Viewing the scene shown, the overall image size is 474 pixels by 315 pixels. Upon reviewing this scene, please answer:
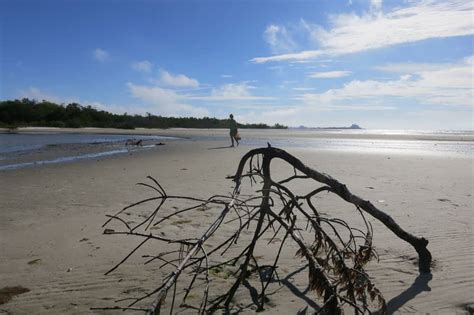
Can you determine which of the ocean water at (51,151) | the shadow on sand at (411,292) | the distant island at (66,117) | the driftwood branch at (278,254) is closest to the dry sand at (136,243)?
the shadow on sand at (411,292)

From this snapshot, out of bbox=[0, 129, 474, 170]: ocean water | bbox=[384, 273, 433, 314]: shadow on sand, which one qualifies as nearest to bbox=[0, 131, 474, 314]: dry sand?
bbox=[384, 273, 433, 314]: shadow on sand

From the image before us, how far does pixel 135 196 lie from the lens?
654 cm

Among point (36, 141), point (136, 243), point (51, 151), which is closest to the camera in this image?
point (136, 243)

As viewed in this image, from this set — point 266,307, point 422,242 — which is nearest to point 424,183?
point 422,242

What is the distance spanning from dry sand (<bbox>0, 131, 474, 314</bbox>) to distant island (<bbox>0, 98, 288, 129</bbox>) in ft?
160

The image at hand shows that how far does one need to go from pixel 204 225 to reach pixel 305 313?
2289mm

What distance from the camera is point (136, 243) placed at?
4176 mm

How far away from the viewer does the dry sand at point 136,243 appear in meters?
2.96

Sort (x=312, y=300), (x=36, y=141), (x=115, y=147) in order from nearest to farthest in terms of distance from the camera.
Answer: (x=312, y=300)
(x=115, y=147)
(x=36, y=141)

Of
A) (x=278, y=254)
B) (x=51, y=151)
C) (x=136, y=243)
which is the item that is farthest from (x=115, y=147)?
(x=278, y=254)

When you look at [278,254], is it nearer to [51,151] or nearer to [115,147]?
[51,151]

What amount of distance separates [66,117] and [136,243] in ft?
199

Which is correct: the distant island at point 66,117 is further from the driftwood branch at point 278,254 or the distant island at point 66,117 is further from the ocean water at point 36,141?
the driftwood branch at point 278,254

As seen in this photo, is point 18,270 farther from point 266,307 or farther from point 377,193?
point 377,193
